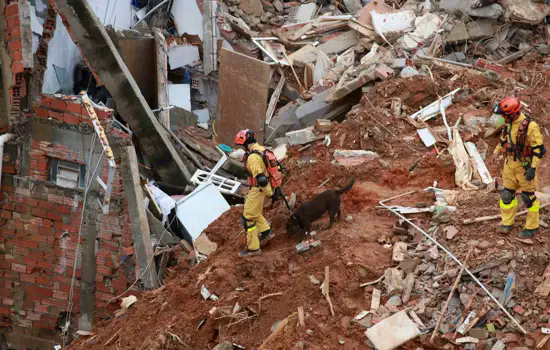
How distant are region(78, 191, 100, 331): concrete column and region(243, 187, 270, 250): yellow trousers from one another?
270 cm

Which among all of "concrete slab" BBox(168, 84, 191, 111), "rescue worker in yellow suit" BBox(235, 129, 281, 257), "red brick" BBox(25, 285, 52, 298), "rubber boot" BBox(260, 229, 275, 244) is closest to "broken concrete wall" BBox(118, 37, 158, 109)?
"concrete slab" BBox(168, 84, 191, 111)

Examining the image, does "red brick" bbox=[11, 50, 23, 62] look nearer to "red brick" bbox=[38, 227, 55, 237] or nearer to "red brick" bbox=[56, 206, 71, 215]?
"red brick" bbox=[56, 206, 71, 215]

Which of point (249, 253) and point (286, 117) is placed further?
point (286, 117)

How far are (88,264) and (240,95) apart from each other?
6243 mm

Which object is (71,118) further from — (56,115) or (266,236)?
(266,236)

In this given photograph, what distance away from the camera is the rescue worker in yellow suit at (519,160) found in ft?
26.1

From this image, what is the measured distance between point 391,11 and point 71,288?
11.0 meters

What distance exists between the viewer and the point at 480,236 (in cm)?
860

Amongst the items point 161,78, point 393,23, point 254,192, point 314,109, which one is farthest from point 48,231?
point 393,23

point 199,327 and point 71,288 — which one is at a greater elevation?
point 199,327

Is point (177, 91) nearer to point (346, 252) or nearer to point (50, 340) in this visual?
point (50, 340)

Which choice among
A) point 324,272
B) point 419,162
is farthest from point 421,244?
point 419,162

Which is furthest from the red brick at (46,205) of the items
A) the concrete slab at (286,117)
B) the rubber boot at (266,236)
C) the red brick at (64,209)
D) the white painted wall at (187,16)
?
the white painted wall at (187,16)

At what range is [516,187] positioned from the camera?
27.6ft
